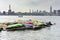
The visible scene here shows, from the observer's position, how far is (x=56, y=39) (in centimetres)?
2759

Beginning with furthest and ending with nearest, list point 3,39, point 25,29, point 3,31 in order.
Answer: point 25,29
point 3,31
point 3,39

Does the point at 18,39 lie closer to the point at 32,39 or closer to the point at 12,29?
the point at 32,39

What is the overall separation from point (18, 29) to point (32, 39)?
387 inches

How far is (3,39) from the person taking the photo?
27.2 metres

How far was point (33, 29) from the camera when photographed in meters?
38.7

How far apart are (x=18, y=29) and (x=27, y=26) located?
3.54 metres

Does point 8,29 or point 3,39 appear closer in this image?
point 3,39

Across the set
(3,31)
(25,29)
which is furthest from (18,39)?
(25,29)

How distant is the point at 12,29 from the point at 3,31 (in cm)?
156

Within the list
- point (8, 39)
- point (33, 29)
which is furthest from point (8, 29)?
point (8, 39)

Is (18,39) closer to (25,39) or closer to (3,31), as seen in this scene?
(25,39)

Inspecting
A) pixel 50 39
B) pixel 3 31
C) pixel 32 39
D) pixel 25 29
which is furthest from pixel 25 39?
pixel 25 29

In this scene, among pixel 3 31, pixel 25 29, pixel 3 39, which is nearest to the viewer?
pixel 3 39

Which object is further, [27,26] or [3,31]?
[27,26]
